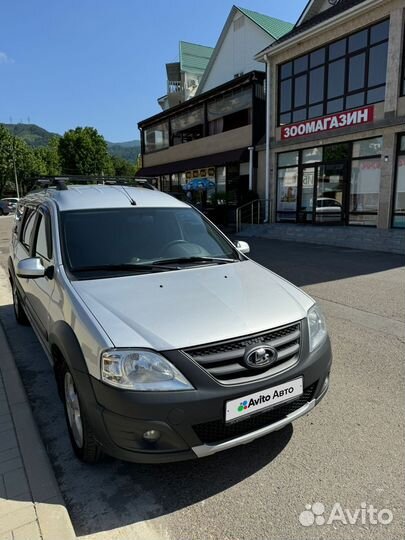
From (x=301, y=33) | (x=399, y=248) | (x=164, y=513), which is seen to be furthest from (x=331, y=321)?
(x=301, y=33)

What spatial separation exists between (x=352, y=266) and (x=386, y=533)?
8.15 meters

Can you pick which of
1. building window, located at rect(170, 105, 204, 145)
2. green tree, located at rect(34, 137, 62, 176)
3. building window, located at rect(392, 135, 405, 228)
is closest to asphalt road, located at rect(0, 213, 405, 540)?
building window, located at rect(392, 135, 405, 228)

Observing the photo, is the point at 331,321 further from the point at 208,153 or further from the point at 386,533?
the point at 208,153

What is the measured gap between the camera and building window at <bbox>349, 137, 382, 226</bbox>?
14.0 meters

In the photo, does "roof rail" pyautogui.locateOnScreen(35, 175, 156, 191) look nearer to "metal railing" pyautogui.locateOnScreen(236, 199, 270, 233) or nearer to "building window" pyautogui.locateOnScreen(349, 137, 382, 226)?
"building window" pyautogui.locateOnScreen(349, 137, 382, 226)

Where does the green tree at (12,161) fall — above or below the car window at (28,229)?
above

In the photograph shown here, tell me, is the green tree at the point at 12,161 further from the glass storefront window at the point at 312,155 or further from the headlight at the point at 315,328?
the headlight at the point at 315,328

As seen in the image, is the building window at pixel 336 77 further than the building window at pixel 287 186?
No

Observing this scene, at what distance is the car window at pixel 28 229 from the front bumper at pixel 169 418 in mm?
2607

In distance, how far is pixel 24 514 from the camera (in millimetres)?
2188

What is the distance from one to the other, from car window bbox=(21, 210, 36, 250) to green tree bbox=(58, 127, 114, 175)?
57.7 meters

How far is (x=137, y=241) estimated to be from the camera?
11.5 ft

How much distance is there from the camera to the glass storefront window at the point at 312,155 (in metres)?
16.1

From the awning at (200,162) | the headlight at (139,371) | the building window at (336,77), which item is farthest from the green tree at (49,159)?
the headlight at (139,371)
